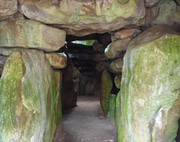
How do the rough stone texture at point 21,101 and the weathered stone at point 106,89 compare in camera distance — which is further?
the weathered stone at point 106,89

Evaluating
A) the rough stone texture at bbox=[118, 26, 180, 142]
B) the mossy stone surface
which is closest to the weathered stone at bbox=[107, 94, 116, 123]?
the mossy stone surface

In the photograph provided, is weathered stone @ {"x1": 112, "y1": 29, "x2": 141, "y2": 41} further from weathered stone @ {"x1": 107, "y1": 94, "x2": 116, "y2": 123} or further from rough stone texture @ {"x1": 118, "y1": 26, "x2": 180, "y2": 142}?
weathered stone @ {"x1": 107, "y1": 94, "x2": 116, "y2": 123}

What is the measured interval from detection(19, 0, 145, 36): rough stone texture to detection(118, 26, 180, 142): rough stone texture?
0.92 m

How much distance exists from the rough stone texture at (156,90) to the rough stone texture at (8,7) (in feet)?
9.57

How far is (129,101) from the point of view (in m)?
4.00

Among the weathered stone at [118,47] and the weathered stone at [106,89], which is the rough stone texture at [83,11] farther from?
the weathered stone at [106,89]

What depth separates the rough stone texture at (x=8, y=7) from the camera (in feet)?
11.7

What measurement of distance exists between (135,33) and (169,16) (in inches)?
38.0

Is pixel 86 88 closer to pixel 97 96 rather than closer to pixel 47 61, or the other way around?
pixel 97 96

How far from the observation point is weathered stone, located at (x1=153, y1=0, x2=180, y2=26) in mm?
4366

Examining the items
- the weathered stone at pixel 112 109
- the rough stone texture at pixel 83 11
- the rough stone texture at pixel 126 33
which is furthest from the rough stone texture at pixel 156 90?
the weathered stone at pixel 112 109

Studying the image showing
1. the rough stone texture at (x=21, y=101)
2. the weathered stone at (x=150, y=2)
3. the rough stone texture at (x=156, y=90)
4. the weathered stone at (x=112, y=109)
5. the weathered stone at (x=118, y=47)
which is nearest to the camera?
the rough stone texture at (x=21, y=101)

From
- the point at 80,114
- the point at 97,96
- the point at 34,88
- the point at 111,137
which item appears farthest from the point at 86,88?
the point at 34,88

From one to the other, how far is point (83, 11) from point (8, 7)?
1.64m
